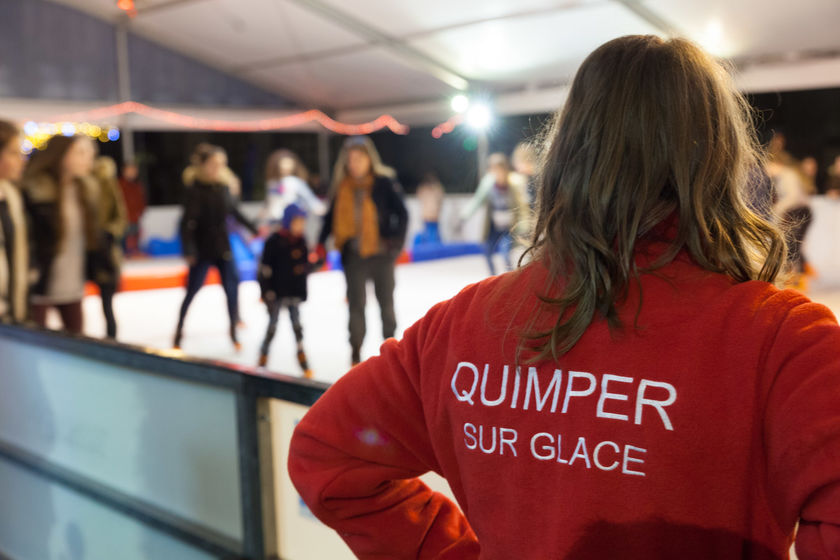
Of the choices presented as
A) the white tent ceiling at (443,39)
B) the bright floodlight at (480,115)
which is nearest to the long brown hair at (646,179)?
the white tent ceiling at (443,39)

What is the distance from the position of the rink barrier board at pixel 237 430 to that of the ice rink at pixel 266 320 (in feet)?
3.12

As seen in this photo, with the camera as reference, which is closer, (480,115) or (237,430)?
(237,430)

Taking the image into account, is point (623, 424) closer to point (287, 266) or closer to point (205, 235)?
point (287, 266)

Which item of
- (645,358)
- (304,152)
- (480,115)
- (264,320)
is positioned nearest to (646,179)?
(645,358)

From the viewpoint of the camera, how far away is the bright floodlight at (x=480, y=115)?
10.7m

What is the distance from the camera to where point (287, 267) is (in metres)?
4.04

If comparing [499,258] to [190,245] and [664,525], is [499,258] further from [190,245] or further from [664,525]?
[664,525]

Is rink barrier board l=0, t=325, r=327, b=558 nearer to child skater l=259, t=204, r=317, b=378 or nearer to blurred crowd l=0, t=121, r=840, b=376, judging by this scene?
blurred crowd l=0, t=121, r=840, b=376

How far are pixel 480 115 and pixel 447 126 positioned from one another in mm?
1410

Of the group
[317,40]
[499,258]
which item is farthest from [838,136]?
[317,40]

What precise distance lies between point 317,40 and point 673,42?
33.2 ft

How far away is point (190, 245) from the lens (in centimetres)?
475

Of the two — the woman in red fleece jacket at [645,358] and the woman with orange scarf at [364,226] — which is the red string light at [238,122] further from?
the woman in red fleece jacket at [645,358]

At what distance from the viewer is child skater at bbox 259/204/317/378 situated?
4.02 m
